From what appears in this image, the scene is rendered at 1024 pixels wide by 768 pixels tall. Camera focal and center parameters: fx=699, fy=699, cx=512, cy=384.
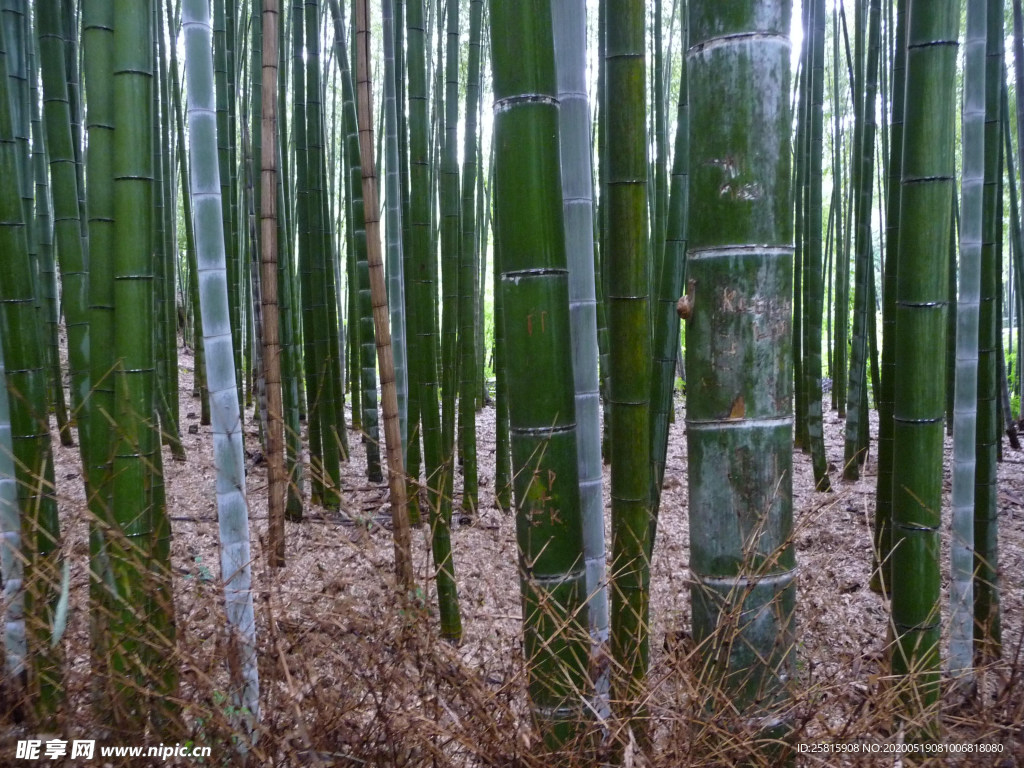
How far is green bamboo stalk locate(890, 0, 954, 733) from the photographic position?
1302 millimetres

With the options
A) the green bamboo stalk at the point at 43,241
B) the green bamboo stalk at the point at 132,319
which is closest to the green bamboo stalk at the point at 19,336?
the green bamboo stalk at the point at 132,319

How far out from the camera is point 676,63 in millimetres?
6879

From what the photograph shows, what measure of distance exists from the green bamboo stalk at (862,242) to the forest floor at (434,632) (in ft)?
1.04

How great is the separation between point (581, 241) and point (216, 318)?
832mm

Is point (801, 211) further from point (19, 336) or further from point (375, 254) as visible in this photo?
point (19, 336)

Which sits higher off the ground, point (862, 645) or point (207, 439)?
point (207, 439)

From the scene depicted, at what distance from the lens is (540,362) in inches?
43.6

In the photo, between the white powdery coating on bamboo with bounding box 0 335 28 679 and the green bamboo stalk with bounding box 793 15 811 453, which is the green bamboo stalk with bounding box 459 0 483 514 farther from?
the white powdery coating on bamboo with bounding box 0 335 28 679

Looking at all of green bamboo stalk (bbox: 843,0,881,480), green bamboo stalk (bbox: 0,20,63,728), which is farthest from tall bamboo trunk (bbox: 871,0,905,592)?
green bamboo stalk (bbox: 0,20,63,728)

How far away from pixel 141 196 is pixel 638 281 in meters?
0.98

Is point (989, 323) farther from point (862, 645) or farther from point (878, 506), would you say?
point (862, 645)

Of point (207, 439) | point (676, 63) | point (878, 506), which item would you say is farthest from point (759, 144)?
point (676, 63)

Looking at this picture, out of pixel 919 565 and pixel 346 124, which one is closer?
pixel 919 565

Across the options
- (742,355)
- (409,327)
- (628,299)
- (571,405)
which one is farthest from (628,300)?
(409,327)
